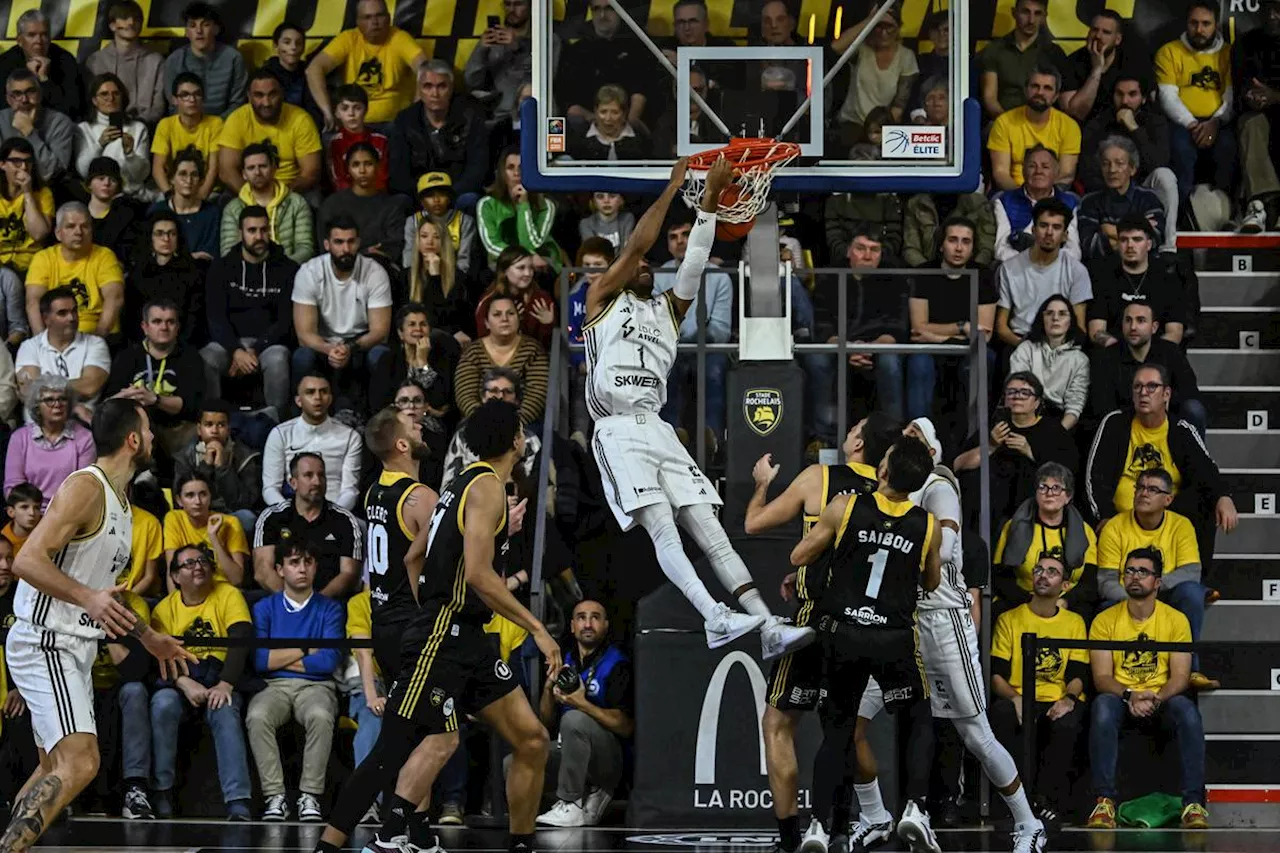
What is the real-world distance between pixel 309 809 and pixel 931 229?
5.37 metres

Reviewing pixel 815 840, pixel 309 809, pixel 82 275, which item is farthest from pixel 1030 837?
pixel 82 275

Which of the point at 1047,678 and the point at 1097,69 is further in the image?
the point at 1097,69

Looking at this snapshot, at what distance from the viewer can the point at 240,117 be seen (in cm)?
1491

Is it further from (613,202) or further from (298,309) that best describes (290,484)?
(613,202)

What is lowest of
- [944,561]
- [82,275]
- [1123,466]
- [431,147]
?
[944,561]

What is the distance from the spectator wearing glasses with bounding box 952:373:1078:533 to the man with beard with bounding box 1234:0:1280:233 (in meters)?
2.98

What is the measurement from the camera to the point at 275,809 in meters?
11.5

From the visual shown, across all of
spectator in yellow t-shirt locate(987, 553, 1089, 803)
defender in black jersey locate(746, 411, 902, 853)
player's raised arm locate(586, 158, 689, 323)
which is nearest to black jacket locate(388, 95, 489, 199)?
player's raised arm locate(586, 158, 689, 323)

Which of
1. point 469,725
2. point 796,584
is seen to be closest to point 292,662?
point 469,725

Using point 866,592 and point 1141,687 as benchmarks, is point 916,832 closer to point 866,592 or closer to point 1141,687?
point 866,592

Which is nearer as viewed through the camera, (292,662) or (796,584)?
(796,584)

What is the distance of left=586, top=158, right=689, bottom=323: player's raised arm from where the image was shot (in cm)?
1005

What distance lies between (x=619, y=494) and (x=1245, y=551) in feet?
15.8

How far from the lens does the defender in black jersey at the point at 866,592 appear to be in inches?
373
